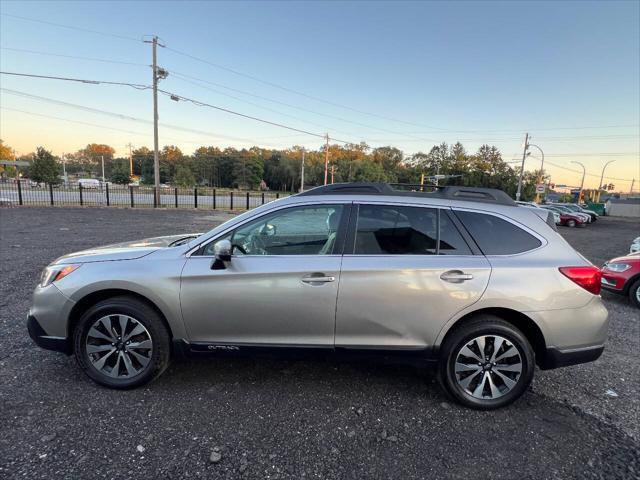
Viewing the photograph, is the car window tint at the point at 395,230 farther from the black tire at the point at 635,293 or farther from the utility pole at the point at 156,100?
the utility pole at the point at 156,100

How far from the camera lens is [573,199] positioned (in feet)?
252

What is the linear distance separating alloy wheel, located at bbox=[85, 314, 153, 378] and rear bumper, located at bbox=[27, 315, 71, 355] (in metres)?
0.18

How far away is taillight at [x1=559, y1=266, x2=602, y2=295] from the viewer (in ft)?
8.89

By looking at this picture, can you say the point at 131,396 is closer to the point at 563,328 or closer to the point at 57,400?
the point at 57,400

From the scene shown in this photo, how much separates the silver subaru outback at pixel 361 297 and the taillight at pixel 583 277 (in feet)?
0.05

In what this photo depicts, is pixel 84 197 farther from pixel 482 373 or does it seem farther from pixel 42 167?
pixel 42 167

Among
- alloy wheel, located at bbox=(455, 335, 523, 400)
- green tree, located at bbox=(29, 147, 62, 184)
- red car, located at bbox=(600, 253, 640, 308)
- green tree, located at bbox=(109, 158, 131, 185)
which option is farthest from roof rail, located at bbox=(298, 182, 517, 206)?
green tree, located at bbox=(109, 158, 131, 185)

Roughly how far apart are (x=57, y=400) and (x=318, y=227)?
8.14ft

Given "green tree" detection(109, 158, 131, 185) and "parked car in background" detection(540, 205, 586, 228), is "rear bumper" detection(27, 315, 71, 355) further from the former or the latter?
"green tree" detection(109, 158, 131, 185)

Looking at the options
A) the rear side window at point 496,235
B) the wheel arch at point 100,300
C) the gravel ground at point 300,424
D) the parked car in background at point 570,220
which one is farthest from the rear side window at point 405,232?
the parked car in background at point 570,220

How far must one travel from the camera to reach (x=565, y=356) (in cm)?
275


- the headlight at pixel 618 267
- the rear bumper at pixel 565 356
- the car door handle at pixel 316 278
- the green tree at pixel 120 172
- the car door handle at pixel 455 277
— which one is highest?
the green tree at pixel 120 172

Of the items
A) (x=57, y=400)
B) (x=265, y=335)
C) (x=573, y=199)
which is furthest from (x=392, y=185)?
(x=573, y=199)

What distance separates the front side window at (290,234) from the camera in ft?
9.45
